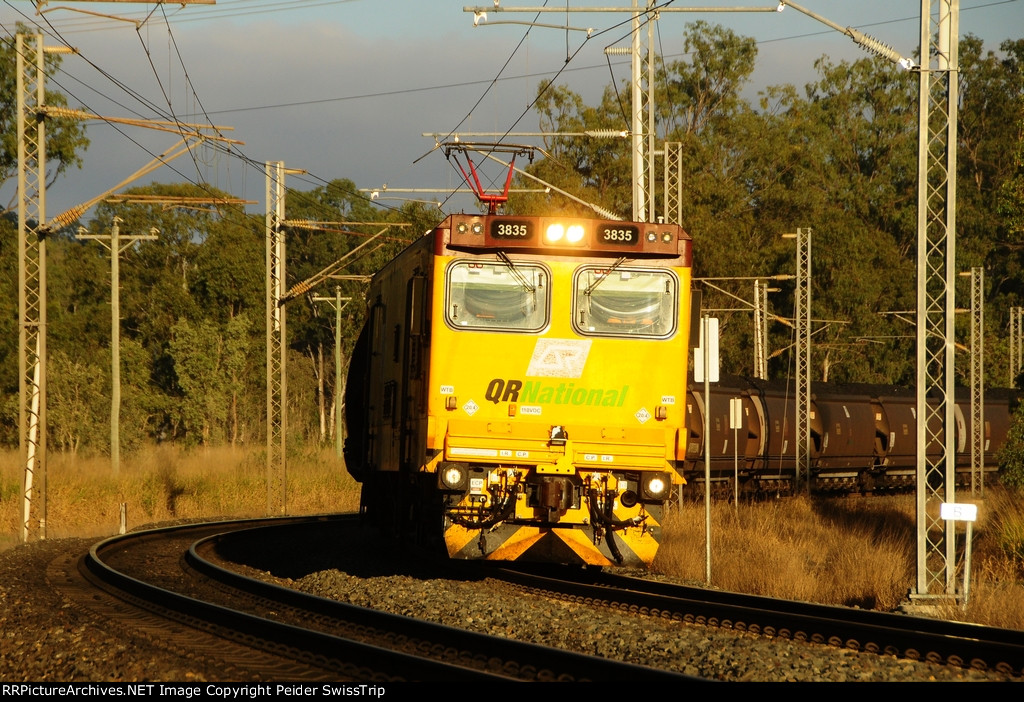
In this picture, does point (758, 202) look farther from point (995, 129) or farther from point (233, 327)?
point (233, 327)

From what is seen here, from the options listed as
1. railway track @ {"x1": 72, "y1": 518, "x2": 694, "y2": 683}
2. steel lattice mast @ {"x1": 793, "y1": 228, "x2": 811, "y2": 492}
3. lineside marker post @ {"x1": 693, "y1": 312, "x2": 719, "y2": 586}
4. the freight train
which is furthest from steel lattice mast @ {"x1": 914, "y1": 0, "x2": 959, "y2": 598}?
steel lattice mast @ {"x1": 793, "y1": 228, "x2": 811, "y2": 492}

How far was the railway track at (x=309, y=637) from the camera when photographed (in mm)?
8719

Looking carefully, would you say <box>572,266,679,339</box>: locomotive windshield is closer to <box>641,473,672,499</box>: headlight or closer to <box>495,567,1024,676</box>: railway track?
<box>641,473,672,499</box>: headlight

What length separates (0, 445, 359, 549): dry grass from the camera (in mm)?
29016

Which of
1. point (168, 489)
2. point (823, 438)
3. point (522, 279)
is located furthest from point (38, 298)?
point (823, 438)

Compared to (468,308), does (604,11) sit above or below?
above

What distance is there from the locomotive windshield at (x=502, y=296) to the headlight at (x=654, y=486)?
187 cm

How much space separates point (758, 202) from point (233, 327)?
33.3 meters

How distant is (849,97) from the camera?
269ft

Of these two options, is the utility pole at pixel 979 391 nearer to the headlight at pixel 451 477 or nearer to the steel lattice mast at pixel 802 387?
the steel lattice mast at pixel 802 387

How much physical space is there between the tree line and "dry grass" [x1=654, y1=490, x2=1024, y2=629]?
1681 cm

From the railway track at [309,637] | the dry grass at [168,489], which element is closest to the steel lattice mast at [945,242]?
the railway track at [309,637]

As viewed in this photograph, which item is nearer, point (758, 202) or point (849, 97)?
point (758, 202)

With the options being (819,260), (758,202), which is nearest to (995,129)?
(758,202)
